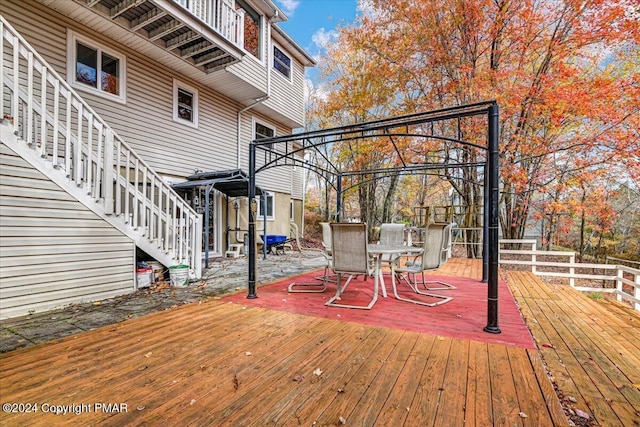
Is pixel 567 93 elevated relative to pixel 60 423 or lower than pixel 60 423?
elevated

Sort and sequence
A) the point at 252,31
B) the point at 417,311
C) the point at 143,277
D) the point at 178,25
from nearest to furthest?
the point at 417,311 < the point at 143,277 < the point at 178,25 < the point at 252,31

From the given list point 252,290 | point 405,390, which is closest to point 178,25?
point 252,290

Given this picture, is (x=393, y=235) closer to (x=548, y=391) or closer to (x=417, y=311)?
(x=417, y=311)

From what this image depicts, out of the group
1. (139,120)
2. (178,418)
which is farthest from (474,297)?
(139,120)

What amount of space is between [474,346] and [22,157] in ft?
17.7

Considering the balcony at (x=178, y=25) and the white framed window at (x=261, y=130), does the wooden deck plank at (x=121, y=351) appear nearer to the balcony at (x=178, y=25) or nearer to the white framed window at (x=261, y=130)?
the balcony at (x=178, y=25)

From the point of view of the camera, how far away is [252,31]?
30.0ft

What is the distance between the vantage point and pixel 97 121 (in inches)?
171

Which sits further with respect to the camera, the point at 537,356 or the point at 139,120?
the point at 139,120

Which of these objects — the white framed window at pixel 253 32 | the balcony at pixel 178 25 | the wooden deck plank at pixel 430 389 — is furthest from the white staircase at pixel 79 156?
the white framed window at pixel 253 32

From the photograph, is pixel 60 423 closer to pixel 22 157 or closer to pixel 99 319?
pixel 99 319

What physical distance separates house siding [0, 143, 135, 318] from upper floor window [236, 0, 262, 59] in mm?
7122

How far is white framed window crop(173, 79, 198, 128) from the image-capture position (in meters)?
7.72

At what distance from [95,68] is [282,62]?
6084mm
